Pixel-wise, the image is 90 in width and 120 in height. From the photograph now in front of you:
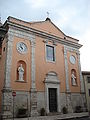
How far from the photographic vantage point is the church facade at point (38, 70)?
13.3m

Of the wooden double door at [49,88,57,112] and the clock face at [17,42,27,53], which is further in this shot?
the wooden double door at [49,88,57,112]

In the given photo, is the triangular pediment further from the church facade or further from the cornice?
the cornice

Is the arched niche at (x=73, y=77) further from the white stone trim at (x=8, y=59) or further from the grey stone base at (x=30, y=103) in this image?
the white stone trim at (x=8, y=59)

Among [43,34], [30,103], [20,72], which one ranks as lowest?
[30,103]

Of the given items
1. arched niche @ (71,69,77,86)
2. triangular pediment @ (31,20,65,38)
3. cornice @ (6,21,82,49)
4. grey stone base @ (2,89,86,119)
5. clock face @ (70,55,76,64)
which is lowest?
grey stone base @ (2,89,86,119)

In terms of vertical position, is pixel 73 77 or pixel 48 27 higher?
pixel 48 27

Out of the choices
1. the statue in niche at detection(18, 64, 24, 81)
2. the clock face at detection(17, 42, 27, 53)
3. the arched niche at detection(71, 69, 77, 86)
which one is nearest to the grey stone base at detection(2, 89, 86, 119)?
the statue in niche at detection(18, 64, 24, 81)

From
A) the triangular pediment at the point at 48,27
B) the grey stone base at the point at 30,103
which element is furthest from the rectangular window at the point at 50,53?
the grey stone base at the point at 30,103

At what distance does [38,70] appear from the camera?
15.3m

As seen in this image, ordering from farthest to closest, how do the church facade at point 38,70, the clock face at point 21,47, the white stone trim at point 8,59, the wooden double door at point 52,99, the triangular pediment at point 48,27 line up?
the triangular pediment at point 48,27, the wooden double door at point 52,99, the clock face at point 21,47, the church facade at point 38,70, the white stone trim at point 8,59

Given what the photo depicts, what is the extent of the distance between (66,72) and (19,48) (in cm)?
629

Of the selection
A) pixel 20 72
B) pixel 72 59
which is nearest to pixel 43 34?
pixel 72 59

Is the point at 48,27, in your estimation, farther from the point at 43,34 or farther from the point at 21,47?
the point at 21,47

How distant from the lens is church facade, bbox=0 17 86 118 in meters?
13.3
